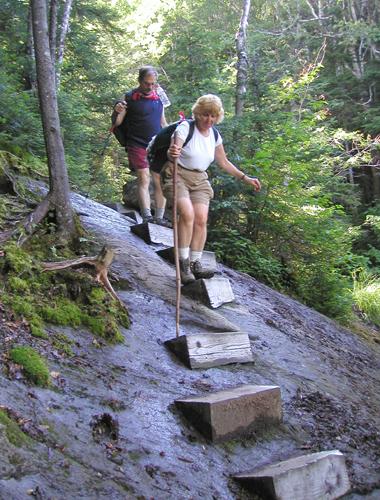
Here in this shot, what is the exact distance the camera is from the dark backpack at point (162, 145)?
5.47 meters

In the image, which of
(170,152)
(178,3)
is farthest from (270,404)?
(178,3)

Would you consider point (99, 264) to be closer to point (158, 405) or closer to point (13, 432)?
point (158, 405)

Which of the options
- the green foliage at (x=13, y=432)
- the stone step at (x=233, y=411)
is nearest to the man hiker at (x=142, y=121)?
the stone step at (x=233, y=411)

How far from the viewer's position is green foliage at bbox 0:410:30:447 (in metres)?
2.68

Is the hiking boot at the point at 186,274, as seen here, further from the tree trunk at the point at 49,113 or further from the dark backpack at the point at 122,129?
the dark backpack at the point at 122,129

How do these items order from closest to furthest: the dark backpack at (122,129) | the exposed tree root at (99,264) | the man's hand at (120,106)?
the exposed tree root at (99,264) < the man's hand at (120,106) < the dark backpack at (122,129)

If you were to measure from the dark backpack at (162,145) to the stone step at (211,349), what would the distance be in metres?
2.03

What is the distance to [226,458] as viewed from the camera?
3.52 meters

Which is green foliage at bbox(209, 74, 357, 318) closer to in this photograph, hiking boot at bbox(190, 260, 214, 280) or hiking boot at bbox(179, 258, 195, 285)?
hiking boot at bbox(190, 260, 214, 280)

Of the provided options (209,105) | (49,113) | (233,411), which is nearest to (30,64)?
(49,113)

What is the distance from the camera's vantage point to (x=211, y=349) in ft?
15.5

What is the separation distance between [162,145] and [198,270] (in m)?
1.42

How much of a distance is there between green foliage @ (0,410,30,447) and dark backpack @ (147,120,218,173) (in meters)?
3.44

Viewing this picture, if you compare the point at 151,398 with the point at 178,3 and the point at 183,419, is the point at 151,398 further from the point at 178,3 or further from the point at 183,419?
the point at 178,3
